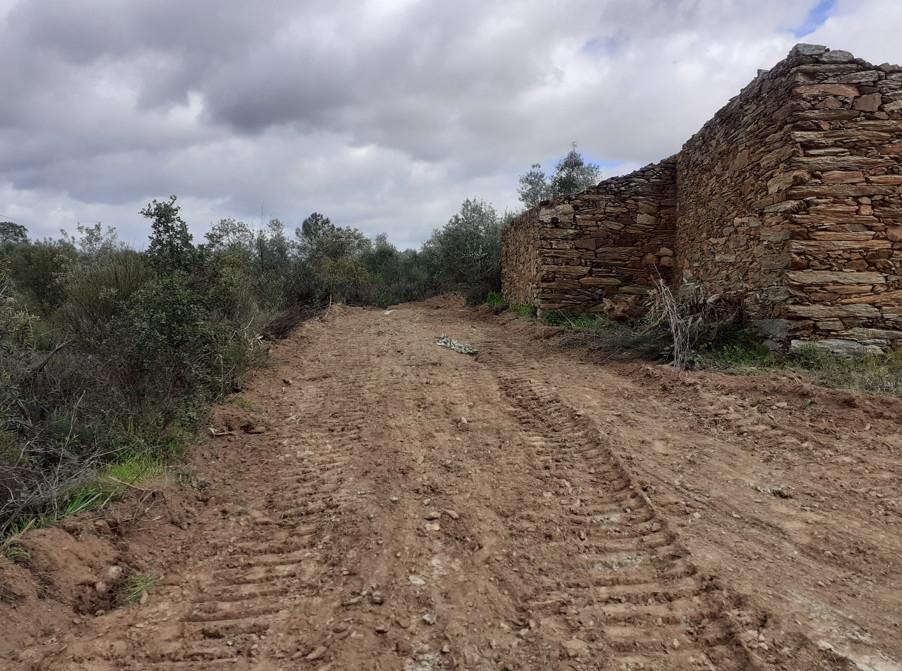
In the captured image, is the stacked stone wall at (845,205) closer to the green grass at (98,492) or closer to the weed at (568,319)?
the weed at (568,319)

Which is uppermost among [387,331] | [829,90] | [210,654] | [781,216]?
[829,90]

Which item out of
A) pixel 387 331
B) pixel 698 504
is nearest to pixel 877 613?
pixel 698 504

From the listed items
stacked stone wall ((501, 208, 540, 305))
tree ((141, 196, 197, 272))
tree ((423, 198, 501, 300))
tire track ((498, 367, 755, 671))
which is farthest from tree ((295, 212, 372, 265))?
tire track ((498, 367, 755, 671))

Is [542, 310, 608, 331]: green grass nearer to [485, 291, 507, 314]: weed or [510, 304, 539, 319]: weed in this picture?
[510, 304, 539, 319]: weed

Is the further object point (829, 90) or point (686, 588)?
point (829, 90)

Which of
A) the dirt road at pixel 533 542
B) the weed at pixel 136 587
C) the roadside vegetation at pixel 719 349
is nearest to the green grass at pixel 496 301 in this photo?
the roadside vegetation at pixel 719 349

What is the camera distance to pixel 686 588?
264cm

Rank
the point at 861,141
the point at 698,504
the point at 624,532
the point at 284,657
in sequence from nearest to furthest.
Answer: the point at 284,657 < the point at 624,532 < the point at 698,504 < the point at 861,141

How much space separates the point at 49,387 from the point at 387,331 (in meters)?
7.20

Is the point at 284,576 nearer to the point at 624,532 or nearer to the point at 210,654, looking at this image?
the point at 210,654

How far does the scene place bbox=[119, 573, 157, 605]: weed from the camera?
9.25ft

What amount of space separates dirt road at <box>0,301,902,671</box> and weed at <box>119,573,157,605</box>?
0.07 metres

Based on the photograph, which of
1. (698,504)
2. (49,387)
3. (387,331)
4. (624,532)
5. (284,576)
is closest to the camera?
(284,576)

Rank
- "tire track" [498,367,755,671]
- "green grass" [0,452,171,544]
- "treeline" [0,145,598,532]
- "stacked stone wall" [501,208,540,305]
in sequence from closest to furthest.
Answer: "tire track" [498,367,755,671] → "green grass" [0,452,171,544] → "treeline" [0,145,598,532] → "stacked stone wall" [501,208,540,305]
